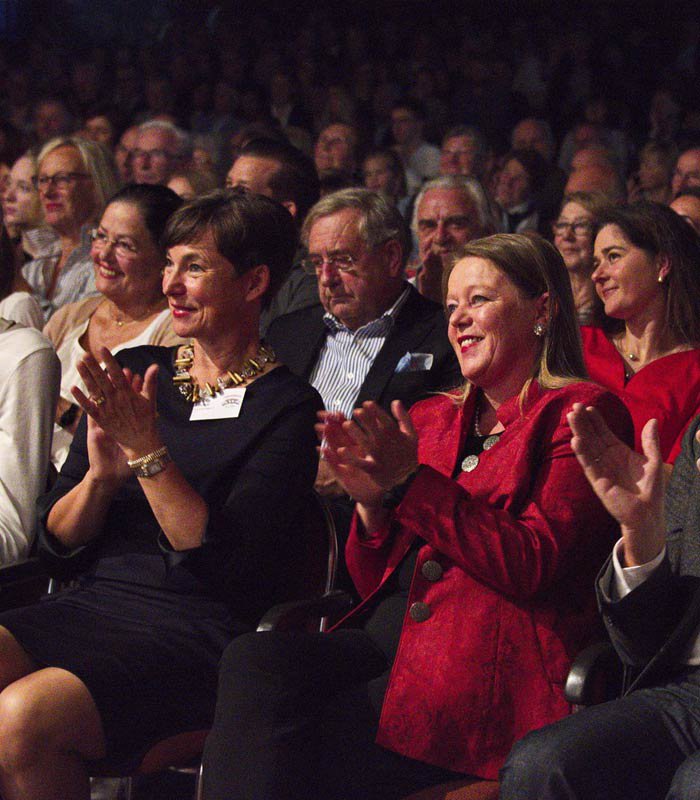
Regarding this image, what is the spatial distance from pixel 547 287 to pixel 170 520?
0.88m

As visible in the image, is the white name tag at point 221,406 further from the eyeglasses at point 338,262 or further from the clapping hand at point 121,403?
the eyeglasses at point 338,262

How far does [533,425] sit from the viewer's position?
2.26 metres

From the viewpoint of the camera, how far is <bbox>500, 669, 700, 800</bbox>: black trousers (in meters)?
1.88

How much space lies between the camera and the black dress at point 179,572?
93.8 inches

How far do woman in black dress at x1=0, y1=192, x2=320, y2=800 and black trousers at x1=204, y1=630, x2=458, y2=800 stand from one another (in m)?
0.29

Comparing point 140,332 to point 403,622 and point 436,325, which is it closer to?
point 436,325

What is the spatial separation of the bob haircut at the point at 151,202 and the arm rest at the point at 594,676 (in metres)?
1.99

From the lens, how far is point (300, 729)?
82.4 inches

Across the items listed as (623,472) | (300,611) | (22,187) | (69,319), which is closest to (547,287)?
(623,472)

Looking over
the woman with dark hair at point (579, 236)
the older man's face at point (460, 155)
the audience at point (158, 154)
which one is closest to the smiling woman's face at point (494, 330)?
the woman with dark hair at point (579, 236)

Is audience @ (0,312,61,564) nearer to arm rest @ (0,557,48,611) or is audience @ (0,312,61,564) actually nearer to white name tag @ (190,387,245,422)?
arm rest @ (0,557,48,611)

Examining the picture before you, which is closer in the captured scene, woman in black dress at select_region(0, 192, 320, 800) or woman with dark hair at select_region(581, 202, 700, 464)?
woman in black dress at select_region(0, 192, 320, 800)

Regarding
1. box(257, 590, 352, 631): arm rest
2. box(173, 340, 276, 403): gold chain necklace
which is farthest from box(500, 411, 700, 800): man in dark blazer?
box(173, 340, 276, 403): gold chain necklace

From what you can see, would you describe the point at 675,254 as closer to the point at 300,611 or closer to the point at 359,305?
the point at 359,305
